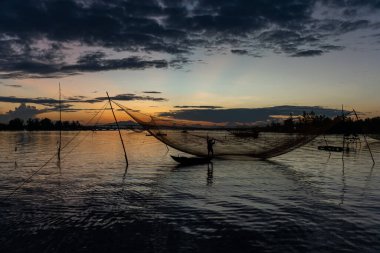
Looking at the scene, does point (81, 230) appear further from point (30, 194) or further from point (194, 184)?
point (194, 184)

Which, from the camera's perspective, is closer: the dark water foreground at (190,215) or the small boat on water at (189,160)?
the dark water foreground at (190,215)

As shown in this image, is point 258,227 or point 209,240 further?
point 258,227

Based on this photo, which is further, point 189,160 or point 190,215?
point 189,160

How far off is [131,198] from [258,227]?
7.57 m

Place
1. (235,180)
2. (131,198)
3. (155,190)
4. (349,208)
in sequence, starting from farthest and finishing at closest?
(235,180) < (155,190) < (131,198) < (349,208)

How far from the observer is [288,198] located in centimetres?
1794

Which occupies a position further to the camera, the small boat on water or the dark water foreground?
the small boat on water

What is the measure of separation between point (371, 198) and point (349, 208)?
10.3ft

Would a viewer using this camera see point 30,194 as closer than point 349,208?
No

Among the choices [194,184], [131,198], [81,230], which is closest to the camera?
[81,230]

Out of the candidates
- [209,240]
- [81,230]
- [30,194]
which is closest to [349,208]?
[209,240]

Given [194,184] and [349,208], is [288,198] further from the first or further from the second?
[194,184]

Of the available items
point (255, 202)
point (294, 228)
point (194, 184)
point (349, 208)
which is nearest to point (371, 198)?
point (349, 208)

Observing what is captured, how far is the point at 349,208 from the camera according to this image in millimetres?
15742
